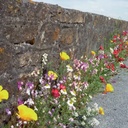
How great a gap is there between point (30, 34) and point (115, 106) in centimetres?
191

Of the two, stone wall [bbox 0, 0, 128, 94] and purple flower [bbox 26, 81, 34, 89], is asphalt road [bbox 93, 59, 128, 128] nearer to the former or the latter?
stone wall [bbox 0, 0, 128, 94]

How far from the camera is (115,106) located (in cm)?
473

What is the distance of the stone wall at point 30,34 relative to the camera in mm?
2930

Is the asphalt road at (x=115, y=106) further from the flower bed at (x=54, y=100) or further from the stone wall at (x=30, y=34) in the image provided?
the stone wall at (x=30, y=34)

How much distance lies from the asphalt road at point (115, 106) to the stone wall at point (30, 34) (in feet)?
2.76

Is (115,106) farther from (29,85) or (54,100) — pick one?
(29,85)

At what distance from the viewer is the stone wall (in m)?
2.93

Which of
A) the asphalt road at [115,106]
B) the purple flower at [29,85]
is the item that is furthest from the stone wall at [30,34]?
the asphalt road at [115,106]

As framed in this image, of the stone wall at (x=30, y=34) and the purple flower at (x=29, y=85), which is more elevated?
the stone wall at (x=30, y=34)

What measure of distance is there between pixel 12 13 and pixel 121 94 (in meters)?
3.01

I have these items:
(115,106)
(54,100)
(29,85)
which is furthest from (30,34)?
(115,106)

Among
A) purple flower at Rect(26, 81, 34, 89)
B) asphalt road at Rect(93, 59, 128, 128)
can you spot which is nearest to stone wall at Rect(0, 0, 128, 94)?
purple flower at Rect(26, 81, 34, 89)

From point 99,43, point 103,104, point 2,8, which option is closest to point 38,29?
point 2,8

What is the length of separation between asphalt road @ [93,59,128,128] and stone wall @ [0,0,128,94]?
841mm
